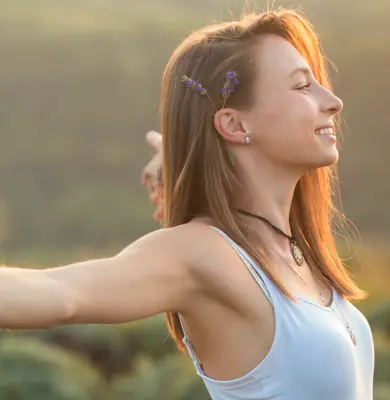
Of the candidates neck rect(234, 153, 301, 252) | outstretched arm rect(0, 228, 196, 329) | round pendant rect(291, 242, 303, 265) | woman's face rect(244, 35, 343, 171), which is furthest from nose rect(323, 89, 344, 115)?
outstretched arm rect(0, 228, 196, 329)

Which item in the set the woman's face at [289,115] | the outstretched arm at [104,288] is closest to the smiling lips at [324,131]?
the woman's face at [289,115]

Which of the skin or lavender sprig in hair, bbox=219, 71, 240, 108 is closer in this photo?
the skin

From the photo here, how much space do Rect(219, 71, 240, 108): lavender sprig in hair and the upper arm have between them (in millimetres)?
286

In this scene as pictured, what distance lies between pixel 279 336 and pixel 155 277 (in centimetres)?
22

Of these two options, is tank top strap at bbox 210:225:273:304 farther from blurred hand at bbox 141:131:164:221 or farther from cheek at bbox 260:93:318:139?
blurred hand at bbox 141:131:164:221

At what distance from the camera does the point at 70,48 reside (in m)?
5.12

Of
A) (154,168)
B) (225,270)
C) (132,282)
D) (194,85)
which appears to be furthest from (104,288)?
(154,168)

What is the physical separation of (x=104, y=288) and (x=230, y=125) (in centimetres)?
42

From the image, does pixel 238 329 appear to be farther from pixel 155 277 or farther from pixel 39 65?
pixel 39 65

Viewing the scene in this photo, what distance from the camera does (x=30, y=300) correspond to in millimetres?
1104

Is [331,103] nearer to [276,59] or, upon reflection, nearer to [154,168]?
[276,59]

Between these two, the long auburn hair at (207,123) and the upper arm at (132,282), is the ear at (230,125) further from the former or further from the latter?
the upper arm at (132,282)

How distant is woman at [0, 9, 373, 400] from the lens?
122 centimetres

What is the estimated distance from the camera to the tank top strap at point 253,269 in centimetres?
133
